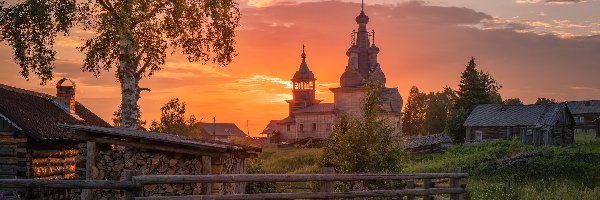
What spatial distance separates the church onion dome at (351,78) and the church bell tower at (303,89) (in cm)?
1170

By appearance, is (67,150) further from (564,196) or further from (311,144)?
(311,144)

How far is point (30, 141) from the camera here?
2209 centimetres

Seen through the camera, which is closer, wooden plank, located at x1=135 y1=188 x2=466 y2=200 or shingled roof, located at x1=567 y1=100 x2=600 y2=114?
wooden plank, located at x1=135 y1=188 x2=466 y2=200

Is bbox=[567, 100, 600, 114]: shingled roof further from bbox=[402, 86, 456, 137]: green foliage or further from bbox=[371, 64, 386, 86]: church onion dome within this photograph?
bbox=[371, 64, 386, 86]: church onion dome

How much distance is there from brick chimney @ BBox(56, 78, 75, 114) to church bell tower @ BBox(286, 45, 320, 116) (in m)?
62.1

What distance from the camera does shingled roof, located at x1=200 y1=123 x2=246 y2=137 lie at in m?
136

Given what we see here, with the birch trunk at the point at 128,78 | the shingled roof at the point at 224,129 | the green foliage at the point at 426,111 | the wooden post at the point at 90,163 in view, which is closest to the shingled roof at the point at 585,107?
the green foliage at the point at 426,111

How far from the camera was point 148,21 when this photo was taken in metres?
24.4

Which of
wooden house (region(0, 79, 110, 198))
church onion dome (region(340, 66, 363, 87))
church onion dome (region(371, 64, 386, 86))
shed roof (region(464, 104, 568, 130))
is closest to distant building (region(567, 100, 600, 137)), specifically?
church onion dome (region(371, 64, 386, 86))

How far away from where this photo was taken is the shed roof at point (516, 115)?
199ft

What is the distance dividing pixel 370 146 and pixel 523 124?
38.0m

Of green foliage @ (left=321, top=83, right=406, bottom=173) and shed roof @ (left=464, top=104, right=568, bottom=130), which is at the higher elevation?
shed roof @ (left=464, top=104, right=568, bottom=130)

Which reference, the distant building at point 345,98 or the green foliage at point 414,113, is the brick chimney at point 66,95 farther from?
the green foliage at point 414,113

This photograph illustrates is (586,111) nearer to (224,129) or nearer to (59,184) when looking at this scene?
(224,129)
